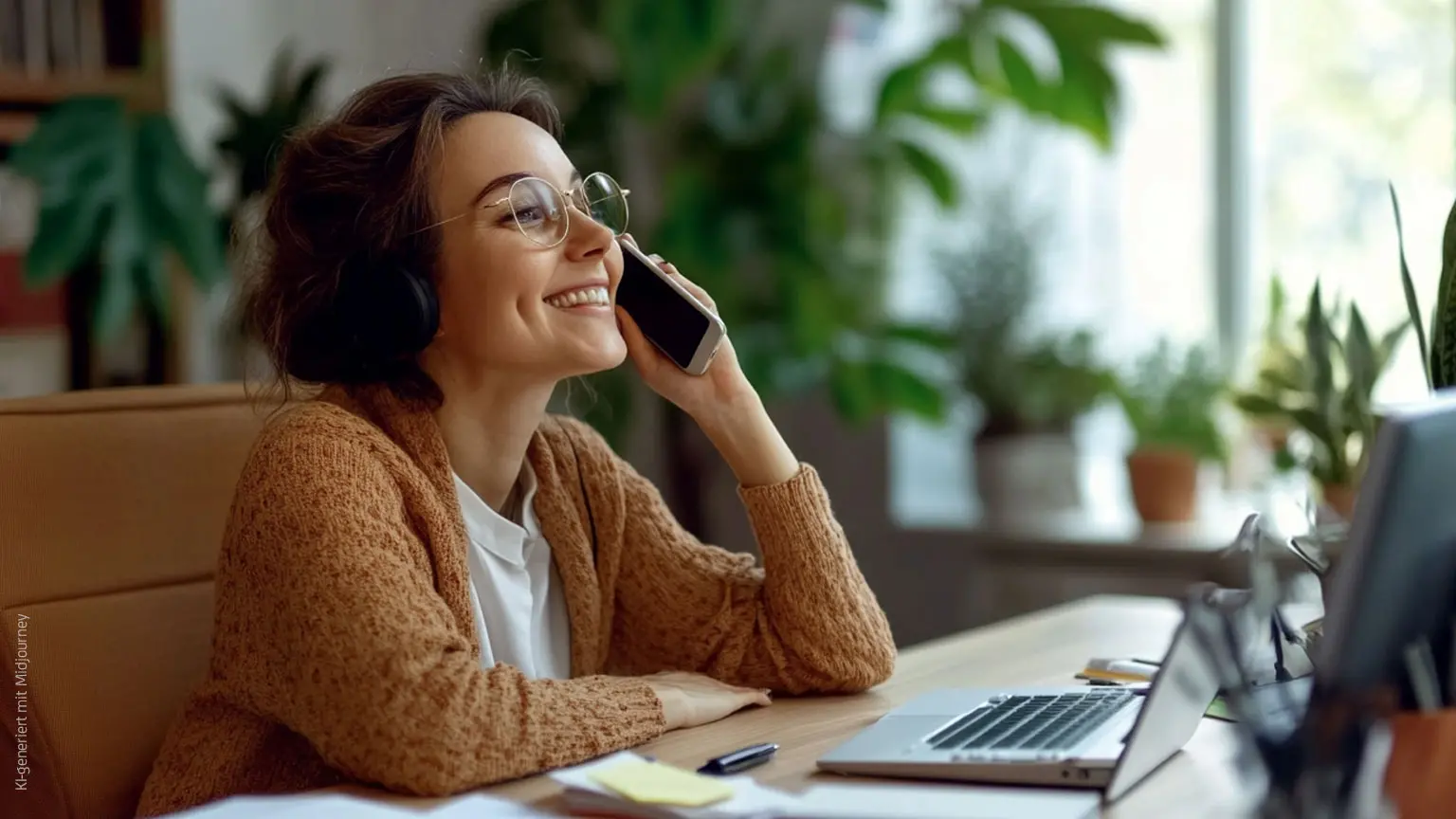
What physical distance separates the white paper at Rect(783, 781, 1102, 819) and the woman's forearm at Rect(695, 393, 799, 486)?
0.48 m

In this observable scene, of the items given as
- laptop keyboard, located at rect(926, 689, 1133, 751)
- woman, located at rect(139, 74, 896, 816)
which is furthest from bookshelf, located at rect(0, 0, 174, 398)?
laptop keyboard, located at rect(926, 689, 1133, 751)

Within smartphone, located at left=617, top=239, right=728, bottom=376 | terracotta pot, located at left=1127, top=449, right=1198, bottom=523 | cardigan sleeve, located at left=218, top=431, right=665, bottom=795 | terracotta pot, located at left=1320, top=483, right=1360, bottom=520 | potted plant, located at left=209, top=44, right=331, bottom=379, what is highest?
potted plant, located at left=209, top=44, right=331, bottom=379

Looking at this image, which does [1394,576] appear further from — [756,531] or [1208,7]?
[1208,7]

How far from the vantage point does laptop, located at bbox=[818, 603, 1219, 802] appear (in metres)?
1.11

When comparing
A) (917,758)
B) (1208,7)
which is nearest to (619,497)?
(917,758)

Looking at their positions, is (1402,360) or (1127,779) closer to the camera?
(1127,779)

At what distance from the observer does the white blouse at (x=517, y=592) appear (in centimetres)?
150

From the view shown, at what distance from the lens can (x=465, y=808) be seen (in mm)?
1099

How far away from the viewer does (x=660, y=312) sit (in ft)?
5.27

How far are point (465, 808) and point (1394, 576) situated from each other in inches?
25.6

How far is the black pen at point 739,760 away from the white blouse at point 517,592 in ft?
1.02

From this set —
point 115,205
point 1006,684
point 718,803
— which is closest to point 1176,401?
point 1006,684

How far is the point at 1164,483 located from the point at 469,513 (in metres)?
1.78

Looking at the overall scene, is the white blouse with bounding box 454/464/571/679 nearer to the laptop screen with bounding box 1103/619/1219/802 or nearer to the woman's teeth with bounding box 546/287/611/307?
the woman's teeth with bounding box 546/287/611/307
